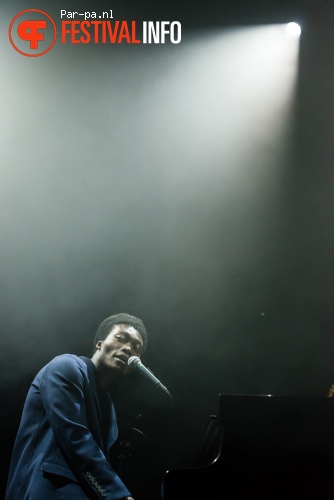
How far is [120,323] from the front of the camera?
3133mm

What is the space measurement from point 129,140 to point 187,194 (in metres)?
0.53

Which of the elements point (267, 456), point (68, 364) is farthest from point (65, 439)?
point (267, 456)

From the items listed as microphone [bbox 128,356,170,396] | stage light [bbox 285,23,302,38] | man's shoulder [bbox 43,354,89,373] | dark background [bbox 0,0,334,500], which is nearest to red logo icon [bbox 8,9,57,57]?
dark background [bbox 0,0,334,500]

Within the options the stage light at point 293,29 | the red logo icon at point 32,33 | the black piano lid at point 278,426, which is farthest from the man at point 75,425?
the stage light at point 293,29

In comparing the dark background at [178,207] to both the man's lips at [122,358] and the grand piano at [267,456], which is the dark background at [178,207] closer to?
the man's lips at [122,358]

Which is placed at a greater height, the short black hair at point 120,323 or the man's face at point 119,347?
the short black hair at point 120,323

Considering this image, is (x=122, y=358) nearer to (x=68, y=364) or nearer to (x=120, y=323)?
(x=120, y=323)

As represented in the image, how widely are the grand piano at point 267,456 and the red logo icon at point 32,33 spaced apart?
8.65 ft

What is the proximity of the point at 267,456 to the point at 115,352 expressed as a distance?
53.6 inches

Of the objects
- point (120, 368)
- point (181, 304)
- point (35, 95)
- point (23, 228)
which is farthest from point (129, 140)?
point (120, 368)

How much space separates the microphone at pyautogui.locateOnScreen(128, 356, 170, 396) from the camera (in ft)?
9.73

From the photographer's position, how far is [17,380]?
300 cm

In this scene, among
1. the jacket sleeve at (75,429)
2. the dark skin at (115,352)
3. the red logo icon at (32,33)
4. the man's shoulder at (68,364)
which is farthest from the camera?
the red logo icon at (32,33)

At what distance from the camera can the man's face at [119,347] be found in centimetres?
304
